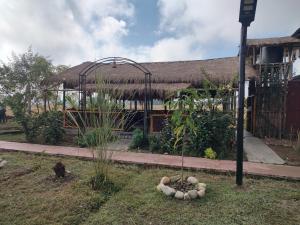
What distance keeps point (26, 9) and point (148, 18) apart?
4775 millimetres

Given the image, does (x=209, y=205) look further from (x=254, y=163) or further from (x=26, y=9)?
(x=26, y=9)

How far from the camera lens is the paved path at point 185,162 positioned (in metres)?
5.19

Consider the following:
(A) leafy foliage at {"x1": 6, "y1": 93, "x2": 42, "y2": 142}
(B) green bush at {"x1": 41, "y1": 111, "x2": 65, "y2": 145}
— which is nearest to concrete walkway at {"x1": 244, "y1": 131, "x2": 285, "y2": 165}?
(B) green bush at {"x1": 41, "y1": 111, "x2": 65, "y2": 145}

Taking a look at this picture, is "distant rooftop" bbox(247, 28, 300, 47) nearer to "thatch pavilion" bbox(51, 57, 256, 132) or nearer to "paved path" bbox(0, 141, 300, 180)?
"thatch pavilion" bbox(51, 57, 256, 132)

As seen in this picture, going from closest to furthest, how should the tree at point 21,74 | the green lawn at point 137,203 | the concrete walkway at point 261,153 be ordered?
the green lawn at point 137,203
the concrete walkway at point 261,153
the tree at point 21,74

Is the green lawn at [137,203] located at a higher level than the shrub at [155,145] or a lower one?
lower

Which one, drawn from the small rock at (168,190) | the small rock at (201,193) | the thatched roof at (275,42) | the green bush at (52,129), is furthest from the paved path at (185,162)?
the thatched roof at (275,42)

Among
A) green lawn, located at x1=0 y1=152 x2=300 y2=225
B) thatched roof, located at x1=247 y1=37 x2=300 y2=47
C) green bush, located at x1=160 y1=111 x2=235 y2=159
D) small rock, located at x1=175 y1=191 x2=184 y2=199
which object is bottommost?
green lawn, located at x1=0 y1=152 x2=300 y2=225

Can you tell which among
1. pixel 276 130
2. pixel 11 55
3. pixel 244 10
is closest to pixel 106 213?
pixel 244 10

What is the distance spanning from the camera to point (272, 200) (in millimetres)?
3850

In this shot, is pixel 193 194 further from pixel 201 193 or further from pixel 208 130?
pixel 208 130

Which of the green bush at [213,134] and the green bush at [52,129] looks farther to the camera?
the green bush at [52,129]

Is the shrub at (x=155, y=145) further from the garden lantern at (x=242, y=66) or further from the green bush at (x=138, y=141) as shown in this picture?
the garden lantern at (x=242, y=66)

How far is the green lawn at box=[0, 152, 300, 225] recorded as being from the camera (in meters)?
3.26
